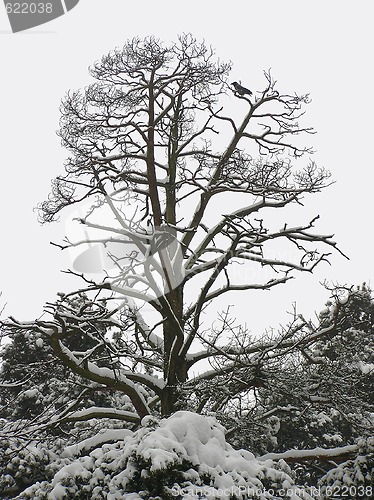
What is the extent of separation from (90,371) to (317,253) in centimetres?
467

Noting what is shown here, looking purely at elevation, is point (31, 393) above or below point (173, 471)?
above

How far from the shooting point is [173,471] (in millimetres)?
4434

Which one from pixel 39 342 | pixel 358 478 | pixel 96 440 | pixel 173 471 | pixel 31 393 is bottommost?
pixel 358 478

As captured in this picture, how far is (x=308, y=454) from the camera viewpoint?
8094 millimetres

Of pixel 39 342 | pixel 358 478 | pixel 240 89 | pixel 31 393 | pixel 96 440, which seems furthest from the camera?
pixel 39 342

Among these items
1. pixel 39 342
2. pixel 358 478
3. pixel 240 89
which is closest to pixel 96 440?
pixel 358 478

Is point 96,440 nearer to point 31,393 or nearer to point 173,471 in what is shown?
point 173,471

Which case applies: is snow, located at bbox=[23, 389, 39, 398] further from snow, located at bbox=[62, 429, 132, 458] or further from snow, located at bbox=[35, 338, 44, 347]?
snow, located at bbox=[62, 429, 132, 458]

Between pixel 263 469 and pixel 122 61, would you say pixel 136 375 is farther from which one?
pixel 122 61

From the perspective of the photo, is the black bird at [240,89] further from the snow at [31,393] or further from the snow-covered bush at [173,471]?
the snow at [31,393]

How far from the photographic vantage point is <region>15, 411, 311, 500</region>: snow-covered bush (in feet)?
14.3

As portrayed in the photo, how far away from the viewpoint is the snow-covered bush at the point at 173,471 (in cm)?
437

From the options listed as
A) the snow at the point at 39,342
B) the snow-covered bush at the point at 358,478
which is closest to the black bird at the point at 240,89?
the snow-covered bush at the point at 358,478

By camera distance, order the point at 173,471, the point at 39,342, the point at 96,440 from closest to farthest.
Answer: the point at 173,471
the point at 96,440
the point at 39,342
